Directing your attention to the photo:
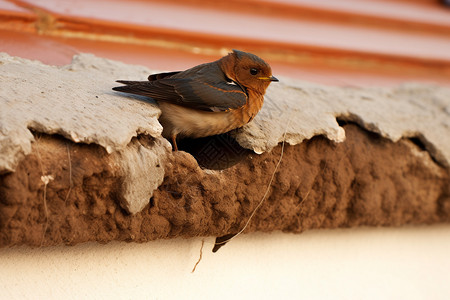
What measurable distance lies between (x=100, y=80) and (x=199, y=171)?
626 millimetres

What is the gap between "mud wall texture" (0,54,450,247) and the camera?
189 cm

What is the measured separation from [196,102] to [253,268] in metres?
0.72

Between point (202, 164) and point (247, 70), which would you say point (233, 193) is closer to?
point (202, 164)

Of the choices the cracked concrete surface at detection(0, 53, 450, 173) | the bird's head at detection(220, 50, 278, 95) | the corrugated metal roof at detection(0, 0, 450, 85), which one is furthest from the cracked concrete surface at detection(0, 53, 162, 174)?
the bird's head at detection(220, 50, 278, 95)

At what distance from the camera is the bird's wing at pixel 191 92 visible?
2.35 metres

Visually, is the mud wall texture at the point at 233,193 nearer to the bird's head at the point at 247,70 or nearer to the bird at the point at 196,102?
the bird at the point at 196,102

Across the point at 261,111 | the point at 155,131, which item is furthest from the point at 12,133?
the point at 261,111

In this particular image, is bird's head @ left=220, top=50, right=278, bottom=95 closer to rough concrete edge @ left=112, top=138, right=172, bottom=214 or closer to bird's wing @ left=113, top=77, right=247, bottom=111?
bird's wing @ left=113, top=77, right=247, bottom=111

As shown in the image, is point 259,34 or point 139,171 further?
point 259,34

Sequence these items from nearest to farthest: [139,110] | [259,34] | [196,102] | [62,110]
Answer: [62,110]
[139,110]
[196,102]
[259,34]

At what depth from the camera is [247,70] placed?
2.68m

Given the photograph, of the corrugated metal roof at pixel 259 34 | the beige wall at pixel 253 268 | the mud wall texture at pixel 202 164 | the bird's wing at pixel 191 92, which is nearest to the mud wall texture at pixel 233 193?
the mud wall texture at pixel 202 164

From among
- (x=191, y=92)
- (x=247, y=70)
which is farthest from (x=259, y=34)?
(x=191, y=92)

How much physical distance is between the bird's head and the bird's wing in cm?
15
